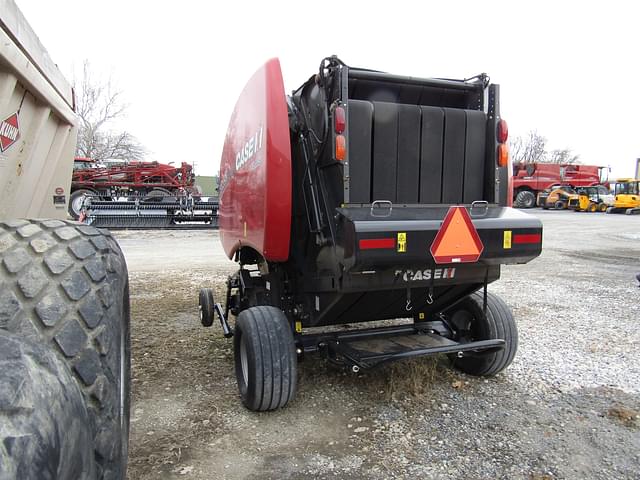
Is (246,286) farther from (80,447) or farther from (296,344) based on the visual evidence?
(80,447)

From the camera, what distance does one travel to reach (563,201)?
103 ft

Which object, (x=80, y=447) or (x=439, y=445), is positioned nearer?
(x=80, y=447)

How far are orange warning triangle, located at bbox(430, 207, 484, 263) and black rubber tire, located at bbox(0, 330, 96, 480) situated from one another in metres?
2.14

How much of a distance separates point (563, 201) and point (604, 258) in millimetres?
21902

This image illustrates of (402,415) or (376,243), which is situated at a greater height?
(376,243)

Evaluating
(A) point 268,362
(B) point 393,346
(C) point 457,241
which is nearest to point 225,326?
(A) point 268,362

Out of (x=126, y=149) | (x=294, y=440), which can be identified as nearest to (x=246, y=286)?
(x=294, y=440)

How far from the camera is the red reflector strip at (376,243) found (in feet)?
8.82

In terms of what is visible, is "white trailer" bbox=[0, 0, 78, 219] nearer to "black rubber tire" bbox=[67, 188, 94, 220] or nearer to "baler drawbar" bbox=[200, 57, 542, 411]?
"baler drawbar" bbox=[200, 57, 542, 411]

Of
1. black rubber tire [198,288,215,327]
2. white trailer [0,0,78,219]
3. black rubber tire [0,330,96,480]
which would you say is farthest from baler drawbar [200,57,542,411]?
black rubber tire [0,330,96,480]

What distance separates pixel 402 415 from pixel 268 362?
0.99 metres

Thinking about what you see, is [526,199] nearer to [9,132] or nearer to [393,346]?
[393,346]

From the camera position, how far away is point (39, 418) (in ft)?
3.32

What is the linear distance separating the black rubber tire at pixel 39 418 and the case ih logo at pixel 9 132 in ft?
4.34
